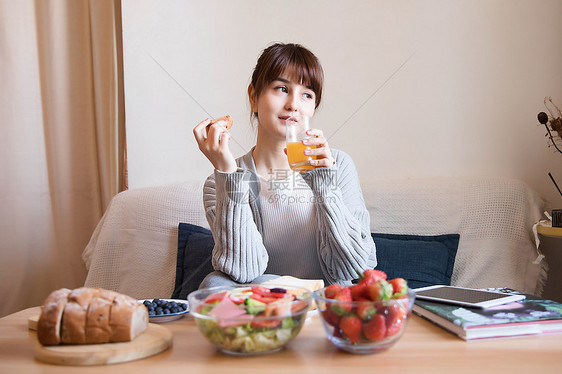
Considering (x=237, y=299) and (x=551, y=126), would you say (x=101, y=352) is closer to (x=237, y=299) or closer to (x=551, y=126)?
(x=237, y=299)

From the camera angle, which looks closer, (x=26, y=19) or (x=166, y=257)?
(x=166, y=257)

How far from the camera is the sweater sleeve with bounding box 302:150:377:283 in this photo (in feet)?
4.56

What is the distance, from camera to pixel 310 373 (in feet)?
2.16

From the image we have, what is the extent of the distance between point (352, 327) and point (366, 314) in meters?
0.03

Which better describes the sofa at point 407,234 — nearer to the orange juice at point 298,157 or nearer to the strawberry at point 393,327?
the orange juice at point 298,157

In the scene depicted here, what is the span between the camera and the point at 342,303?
2.29ft

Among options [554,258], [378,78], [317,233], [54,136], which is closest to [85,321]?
[317,233]

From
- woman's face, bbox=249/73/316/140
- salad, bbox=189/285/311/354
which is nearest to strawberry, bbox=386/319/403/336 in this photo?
salad, bbox=189/285/311/354

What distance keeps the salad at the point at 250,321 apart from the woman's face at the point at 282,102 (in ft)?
3.04

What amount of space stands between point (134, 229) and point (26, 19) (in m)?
1.30

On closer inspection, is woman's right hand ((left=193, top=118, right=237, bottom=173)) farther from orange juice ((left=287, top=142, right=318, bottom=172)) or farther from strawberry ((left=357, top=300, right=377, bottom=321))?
strawberry ((left=357, top=300, right=377, bottom=321))

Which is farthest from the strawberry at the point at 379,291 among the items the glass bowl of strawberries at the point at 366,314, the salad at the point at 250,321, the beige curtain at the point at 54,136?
the beige curtain at the point at 54,136

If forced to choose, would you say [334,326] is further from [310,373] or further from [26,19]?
[26,19]

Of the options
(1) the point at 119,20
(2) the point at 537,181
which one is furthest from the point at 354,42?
(1) the point at 119,20
